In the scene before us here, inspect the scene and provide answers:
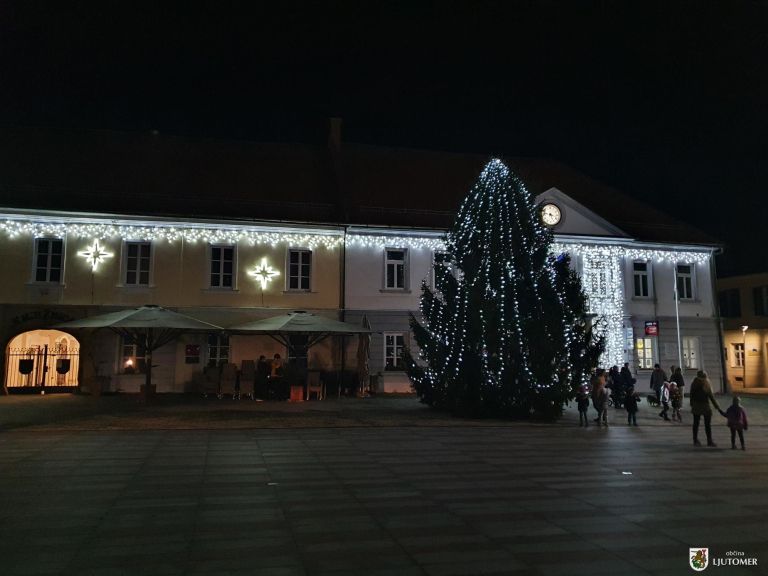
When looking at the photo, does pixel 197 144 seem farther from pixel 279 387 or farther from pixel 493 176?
pixel 493 176

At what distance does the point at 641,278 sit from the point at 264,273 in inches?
706

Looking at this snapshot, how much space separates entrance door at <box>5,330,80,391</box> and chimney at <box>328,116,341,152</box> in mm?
15355

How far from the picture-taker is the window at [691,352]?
30609mm

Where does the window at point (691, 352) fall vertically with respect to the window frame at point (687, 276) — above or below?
below

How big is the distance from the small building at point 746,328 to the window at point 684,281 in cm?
1049

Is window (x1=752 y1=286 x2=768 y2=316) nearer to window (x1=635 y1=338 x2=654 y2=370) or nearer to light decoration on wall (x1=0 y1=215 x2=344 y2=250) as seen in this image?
window (x1=635 y1=338 x2=654 y2=370)

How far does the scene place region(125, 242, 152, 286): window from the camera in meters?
25.0

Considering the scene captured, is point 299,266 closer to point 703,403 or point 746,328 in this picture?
point 703,403

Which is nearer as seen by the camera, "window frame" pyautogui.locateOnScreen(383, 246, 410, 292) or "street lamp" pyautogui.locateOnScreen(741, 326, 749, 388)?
Answer: "window frame" pyautogui.locateOnScreen(383, 246, 410, 292)

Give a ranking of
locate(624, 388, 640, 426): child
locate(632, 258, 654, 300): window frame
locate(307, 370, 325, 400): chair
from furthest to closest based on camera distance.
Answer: locate(632, 258, 654, 300): window frame → locate(307, 370, 325, 400): chair → locate(624, 388, 640, 426): child

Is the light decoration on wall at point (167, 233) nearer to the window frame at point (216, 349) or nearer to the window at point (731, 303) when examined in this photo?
the window frame at point (216, 349)

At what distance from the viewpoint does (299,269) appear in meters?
26.6

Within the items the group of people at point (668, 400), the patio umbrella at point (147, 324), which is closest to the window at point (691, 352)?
the group of people at point (668, 400)

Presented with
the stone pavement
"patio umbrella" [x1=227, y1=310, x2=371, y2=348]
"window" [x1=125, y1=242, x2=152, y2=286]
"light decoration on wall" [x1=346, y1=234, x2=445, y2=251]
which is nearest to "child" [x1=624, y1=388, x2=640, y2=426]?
the stone pavement
